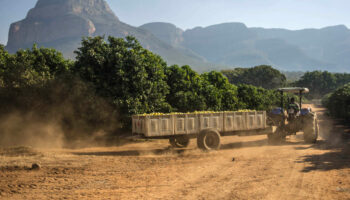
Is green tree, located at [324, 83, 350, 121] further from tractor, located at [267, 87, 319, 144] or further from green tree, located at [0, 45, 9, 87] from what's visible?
green tree, located at [0, 45, 9, 87]

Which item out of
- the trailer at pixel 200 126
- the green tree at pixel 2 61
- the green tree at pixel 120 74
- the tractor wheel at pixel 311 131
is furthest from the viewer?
the green tree at pixel 2 61

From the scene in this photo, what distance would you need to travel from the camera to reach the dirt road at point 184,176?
623cm

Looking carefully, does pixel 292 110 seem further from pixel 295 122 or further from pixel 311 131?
pixel 311 131

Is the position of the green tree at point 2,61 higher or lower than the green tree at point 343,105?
higher

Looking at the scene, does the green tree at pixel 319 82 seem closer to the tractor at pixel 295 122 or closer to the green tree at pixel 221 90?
the green tree at pixel 221 90

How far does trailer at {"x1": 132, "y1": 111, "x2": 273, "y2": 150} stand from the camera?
1088 centimetres

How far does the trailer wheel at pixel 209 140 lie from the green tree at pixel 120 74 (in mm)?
4717

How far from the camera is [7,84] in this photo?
48.7 ft

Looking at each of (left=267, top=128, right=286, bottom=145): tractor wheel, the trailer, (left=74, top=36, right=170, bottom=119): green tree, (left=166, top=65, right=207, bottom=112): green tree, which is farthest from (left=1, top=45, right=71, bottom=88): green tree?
(left=267, top=128, right=286, bottom=145): tractor wheel

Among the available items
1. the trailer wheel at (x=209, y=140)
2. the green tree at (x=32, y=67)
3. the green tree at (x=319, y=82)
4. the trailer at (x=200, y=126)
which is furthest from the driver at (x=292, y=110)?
the green tree at (x=319, y=82)

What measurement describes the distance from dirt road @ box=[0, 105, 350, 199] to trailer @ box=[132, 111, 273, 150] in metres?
0.96

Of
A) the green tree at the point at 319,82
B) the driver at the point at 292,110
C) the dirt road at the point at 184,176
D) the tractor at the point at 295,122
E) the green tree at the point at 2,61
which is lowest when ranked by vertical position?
the dirt road at the point at 184,176

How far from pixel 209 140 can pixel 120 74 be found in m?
6.19

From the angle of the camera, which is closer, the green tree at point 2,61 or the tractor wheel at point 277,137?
the tractor wheel at point 277,137
